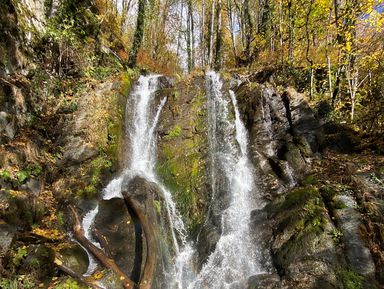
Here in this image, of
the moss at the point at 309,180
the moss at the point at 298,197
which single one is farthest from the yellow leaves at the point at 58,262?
the moss at the point at 309,180

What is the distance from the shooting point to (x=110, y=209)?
7.32 metres

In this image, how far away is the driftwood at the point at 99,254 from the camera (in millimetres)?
5680

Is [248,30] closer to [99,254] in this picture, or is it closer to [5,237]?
[99,254]

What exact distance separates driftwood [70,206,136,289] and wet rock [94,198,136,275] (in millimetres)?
359

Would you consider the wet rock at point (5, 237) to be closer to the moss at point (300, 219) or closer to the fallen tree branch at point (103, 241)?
the fallen tree branch at point (103, 241)

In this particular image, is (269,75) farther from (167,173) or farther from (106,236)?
(106,236)

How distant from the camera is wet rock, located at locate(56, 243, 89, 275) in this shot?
5.81m

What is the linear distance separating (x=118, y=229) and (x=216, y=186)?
9.98 feet

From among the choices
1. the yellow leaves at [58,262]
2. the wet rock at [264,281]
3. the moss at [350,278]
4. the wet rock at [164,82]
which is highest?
the wet rock at [164,82]

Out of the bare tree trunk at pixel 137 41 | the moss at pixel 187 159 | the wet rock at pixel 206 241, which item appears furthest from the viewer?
the bare tree trunk at pixel 137 41

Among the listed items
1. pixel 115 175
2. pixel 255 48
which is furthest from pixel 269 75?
pixel 115 175

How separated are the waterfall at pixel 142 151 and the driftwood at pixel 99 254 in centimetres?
26

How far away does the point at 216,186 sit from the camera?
27.5 ft

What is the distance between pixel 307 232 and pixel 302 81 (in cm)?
756
